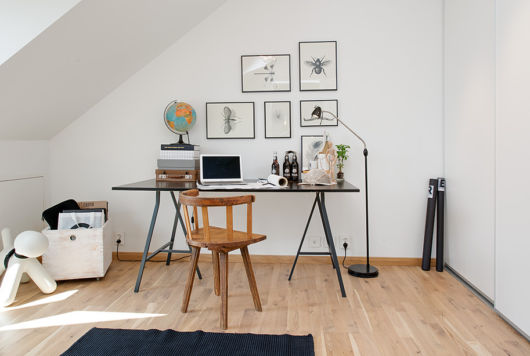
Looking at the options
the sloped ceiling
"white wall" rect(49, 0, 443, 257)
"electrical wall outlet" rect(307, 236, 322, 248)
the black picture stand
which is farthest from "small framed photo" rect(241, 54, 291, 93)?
the black picture stand

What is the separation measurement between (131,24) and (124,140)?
1.12 meters

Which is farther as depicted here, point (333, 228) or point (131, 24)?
point (333, 228)

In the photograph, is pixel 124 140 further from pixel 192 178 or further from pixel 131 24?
pixel 131 24

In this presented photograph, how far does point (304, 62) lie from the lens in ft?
11.5

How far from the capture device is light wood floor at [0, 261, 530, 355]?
2141mm

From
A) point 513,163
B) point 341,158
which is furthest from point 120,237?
point 513,163

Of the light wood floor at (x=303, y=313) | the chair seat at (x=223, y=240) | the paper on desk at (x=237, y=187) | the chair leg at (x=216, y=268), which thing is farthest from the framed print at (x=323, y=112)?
the chair leg at (x=216, y=268)

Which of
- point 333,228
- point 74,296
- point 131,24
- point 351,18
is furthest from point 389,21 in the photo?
point 74,296

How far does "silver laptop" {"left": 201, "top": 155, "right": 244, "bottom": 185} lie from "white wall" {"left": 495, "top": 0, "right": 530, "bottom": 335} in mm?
1814

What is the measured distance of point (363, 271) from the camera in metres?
3.25

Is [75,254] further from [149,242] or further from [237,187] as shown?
[237,187]

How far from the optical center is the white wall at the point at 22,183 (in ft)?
10.7

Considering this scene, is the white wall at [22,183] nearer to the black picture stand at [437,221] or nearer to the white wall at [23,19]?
the white wall at [23,19]

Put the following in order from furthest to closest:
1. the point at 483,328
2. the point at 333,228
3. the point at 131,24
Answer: the point at 333,228, the point at 131,24, the point at 483,328
